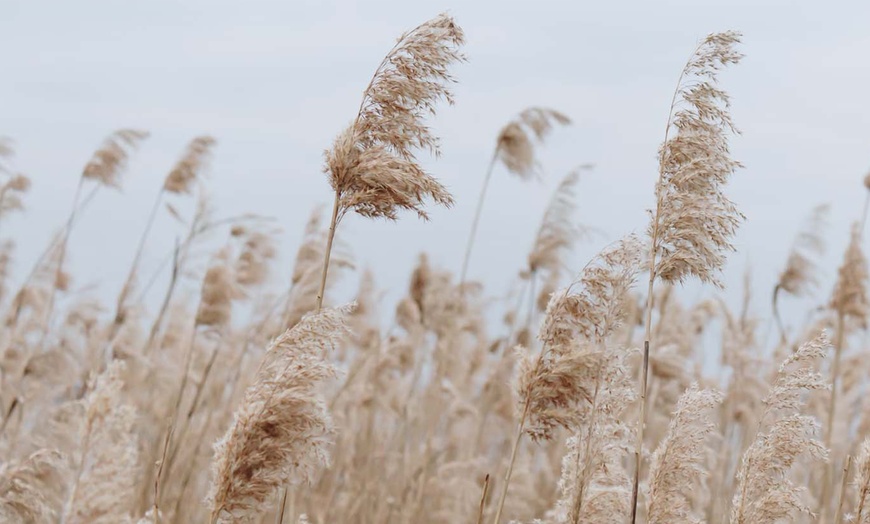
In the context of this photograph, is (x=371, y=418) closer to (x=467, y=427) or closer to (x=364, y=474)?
(x=364, y=474)

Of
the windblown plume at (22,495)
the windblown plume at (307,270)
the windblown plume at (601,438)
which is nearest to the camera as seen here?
the windblown plume at (601,438)

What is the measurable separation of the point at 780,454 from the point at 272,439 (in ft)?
3.98

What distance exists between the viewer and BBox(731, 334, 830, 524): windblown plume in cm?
231

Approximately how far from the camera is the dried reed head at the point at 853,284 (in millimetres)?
5551

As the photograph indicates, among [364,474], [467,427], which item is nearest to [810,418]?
[364,474]

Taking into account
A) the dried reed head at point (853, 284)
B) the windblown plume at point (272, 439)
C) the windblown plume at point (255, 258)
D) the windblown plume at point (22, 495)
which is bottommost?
the windblown plume at point (22, 495)

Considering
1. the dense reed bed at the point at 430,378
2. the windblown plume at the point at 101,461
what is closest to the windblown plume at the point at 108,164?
the dense reed bed at the point at 430,378

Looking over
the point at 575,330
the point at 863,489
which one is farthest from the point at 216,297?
the point at 863,489

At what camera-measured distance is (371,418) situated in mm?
6508

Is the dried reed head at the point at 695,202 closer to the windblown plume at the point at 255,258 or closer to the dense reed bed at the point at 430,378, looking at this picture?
the dense reed bed at the point at 430,378

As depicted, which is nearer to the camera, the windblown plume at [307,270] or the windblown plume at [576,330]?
the windblown plume at [576,330]

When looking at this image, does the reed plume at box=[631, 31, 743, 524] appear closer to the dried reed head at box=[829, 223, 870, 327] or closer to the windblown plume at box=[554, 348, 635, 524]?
the windblown plume at box=[554, 348, 635, 524]

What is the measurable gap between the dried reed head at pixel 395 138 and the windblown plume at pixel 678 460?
0.77 m

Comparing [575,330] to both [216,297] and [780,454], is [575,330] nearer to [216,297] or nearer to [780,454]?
[780,454]
